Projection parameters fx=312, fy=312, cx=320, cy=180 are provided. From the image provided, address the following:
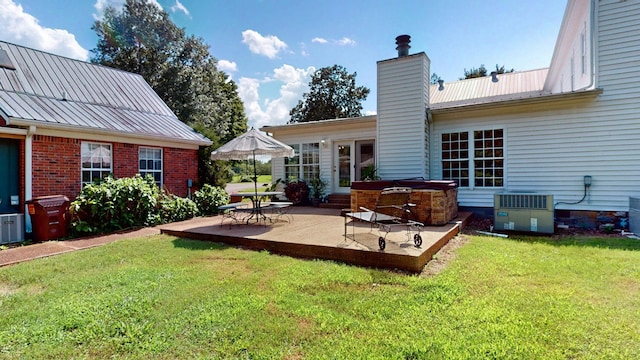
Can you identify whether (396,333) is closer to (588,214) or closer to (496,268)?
(496,268)

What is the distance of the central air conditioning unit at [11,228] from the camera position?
6.57 metres

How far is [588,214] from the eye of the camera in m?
7.64

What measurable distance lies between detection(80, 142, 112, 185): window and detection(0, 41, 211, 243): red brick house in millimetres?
24

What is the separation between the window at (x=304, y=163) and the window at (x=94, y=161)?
6.06m

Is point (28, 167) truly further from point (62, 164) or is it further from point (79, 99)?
point (79, 99)

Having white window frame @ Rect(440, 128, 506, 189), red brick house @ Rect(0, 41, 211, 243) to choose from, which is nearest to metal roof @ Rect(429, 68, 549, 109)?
white window frame @ Rect(440, 128, 506, 189)

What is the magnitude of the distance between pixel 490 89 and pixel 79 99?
57.5 feet

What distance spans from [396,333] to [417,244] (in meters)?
2.25

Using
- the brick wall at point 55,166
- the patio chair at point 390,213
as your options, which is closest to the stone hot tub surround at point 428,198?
the patio chair at point 390,213

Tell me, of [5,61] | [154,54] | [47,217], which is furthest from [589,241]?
[154,54]

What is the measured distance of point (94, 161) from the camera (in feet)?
28.3

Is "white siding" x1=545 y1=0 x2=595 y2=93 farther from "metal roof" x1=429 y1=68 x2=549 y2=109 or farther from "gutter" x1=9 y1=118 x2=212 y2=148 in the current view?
"gutter" x1=9 y1=118 x2=212 y2=148

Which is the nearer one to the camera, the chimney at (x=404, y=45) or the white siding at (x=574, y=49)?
the white siding at (x=574, y=49)

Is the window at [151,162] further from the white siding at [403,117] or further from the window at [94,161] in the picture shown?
the white siding at [403,117]
